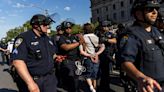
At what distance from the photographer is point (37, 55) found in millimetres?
4883

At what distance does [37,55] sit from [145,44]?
1.81 metres

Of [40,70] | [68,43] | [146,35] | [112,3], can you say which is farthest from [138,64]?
[112,3]

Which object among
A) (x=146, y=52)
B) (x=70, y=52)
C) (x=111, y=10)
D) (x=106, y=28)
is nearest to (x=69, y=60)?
(x=70, y=52)

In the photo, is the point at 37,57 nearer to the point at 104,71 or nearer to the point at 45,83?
the point at 45,83

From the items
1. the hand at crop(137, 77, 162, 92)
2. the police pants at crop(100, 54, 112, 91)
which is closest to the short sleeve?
the hand at crop(137, 77, 162, 92)

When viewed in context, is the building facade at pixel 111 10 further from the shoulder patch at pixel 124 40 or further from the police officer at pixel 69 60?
the shoulder patch at pixel 124 40

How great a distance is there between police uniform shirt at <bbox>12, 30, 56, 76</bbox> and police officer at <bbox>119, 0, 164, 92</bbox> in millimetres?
1680

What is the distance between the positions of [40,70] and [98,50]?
3634 millimetres

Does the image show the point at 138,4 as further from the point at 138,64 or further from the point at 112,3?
the point at 112,3

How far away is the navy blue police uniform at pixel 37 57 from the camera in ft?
15.8

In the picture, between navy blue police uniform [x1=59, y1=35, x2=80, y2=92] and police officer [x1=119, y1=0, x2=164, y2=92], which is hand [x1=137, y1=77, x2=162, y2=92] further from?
navy blue police uniform [x1=59, y1=35, x2=80, y2=92]

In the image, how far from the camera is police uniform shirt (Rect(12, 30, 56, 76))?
4801mm

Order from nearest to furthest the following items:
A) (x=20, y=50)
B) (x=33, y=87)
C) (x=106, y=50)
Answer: (x=33, y=87) < (x=20, y=50) < (x=106, y=50)

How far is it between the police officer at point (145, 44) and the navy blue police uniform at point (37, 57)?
168cm
